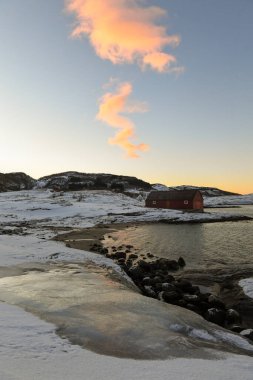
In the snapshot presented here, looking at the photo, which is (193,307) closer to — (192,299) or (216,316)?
(192,299)

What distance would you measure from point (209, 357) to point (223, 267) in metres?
17.2

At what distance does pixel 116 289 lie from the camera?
49.2 ft

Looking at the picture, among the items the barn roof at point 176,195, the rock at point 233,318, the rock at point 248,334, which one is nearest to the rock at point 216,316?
the rock at point 233,318

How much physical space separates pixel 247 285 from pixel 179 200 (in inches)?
2695

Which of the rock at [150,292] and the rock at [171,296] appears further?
the rock at [150,292]

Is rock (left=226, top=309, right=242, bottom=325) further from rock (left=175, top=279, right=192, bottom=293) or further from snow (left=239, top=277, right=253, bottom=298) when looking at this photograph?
rock (left=175, top=279, right=192, bottom=293)

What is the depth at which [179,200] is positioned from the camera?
87.9m

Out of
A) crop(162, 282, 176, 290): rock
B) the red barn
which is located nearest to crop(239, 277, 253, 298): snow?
crop(162, 282, 176, 290): rock

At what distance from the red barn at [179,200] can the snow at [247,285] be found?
65.1 metres

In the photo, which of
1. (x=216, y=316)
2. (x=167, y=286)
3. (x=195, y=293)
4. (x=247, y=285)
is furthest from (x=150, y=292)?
(x=247, y=285)

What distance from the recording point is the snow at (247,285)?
18.5 meters

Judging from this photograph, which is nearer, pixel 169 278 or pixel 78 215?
pixel 169 278

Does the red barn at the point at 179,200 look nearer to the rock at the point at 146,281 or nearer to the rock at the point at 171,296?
the rock at the point at 146,281

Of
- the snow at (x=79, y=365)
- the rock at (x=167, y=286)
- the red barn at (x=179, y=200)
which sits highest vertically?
the red barn at (x=179, y=200)
